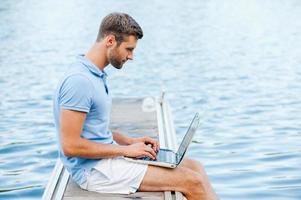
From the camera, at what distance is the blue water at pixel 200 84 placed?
955cm

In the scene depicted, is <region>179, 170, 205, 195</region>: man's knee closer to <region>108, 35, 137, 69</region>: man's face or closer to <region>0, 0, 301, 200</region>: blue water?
<region>108, 35, 137, 69</region>: man's face

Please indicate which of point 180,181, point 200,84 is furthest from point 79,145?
point 200,84

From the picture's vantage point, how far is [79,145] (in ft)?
16.9

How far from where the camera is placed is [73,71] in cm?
520

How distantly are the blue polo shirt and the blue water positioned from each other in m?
3.17

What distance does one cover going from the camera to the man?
201 inches

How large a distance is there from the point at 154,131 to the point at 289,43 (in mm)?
15388

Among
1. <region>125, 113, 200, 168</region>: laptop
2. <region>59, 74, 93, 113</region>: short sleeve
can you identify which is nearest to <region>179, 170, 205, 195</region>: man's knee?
<region>125, 113, 200, 168</region>: laptop

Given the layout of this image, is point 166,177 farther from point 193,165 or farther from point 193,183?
point 193,165

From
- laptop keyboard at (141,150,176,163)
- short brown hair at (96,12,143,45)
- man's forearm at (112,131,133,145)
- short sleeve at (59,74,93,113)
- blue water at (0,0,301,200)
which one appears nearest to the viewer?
short sleeve at (59,74,93,113)

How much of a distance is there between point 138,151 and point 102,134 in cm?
28

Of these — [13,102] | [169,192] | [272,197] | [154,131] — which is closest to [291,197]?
[272,197]

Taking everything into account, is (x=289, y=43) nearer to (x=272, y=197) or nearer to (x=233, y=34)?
(x=233, y=34)

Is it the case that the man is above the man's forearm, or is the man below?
below
